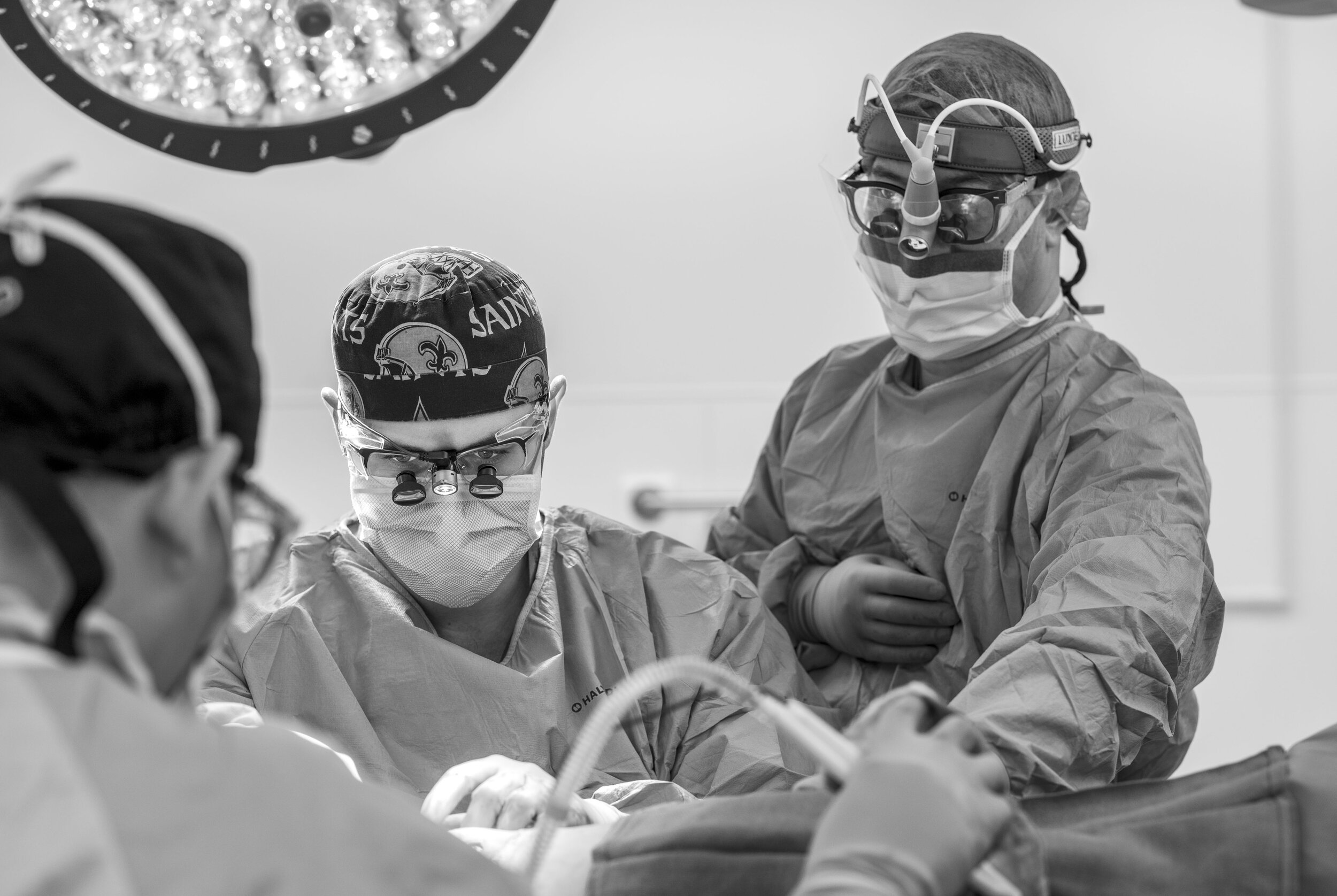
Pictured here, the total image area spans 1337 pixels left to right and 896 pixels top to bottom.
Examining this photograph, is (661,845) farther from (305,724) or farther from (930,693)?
(305,724)

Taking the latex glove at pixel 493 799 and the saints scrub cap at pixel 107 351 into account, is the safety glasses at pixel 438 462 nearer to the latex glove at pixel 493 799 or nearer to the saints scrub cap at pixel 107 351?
the latex glove at pixel 493 799

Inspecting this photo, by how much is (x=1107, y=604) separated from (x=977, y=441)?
421 mm

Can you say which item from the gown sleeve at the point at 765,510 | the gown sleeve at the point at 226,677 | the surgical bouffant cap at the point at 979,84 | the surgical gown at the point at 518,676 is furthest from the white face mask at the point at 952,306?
the gown sleeve at the point at 226,677

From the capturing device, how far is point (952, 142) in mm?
1812

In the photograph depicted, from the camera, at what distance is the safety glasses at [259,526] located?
897 millimetres

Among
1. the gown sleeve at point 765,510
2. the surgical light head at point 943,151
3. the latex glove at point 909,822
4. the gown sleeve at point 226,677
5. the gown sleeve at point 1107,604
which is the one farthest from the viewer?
the gown sleeve at point 765,510

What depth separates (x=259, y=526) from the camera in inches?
39.2

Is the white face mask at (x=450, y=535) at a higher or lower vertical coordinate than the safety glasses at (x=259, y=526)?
lower

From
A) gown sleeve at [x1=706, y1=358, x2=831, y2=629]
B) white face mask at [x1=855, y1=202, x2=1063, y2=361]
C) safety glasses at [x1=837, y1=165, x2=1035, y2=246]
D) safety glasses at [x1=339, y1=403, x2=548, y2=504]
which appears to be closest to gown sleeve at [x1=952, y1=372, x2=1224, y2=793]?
white face mask at [x1=855, y1=202, x2=1063, y2=361]

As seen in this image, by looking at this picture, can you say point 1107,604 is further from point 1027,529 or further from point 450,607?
point 450,607

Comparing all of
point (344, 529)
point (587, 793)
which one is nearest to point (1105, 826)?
point (587, 793)

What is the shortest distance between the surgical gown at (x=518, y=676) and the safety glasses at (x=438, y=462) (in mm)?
147

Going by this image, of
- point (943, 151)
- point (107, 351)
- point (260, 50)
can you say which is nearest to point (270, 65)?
point (260, 50)

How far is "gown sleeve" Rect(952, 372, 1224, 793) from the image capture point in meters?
1.40
